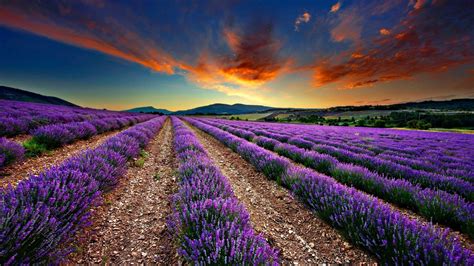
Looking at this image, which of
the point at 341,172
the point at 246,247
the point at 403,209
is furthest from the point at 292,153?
the point at 246,247

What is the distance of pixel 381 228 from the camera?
2.02 meters

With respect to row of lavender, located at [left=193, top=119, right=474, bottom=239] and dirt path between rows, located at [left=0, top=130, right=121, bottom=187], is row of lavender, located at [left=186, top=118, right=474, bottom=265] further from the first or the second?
dirt path between rows, located at [left=0, top=130, right=121, bottom=187]

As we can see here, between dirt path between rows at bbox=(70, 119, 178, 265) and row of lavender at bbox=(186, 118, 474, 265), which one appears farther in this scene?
dirt path between rows at bbox=(70, 119, 178, 265)

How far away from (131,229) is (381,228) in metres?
3.24

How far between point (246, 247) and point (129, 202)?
264cm

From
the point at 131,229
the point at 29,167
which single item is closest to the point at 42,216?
the point at 131,229

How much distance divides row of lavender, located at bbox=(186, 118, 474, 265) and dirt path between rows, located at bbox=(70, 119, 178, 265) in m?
2.25

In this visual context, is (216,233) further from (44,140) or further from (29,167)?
(44,140)

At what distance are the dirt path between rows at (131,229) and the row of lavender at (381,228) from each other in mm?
2252

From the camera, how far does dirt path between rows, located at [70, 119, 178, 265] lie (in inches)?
79.7

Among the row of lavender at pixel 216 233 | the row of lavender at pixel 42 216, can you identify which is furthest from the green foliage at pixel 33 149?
the row of lavender at pixel 216 233

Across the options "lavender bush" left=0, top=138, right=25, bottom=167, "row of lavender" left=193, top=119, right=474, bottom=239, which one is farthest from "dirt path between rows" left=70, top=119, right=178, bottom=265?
"row of lavender" left=193, top=119, right=474, bottom=239

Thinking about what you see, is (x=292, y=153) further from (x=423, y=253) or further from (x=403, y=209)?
(x=423, y=253)

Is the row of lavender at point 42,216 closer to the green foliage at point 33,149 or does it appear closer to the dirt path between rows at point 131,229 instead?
the dirt path between rows at point 131,229
